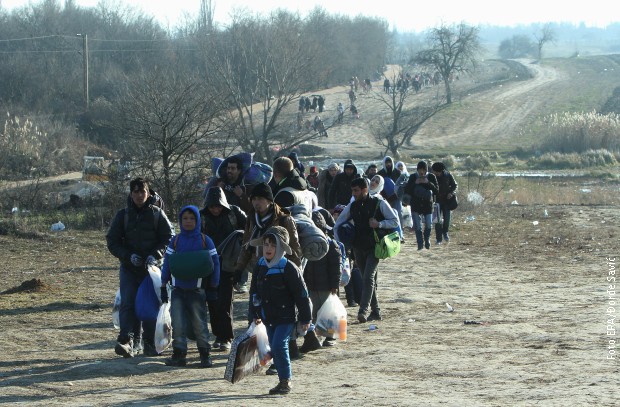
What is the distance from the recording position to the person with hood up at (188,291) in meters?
9.48

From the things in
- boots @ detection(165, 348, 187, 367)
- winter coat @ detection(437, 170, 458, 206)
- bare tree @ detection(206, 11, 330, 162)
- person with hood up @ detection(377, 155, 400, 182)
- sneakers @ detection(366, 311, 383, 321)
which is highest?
bare tree @ detection(206, 11, 330, 162)

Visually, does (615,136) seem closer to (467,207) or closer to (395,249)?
(467,207)

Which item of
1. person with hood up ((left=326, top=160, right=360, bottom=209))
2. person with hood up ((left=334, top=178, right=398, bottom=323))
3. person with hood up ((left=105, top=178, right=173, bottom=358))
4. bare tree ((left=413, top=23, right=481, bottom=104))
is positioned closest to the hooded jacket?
person with hood up ((left=105, top=178, right=173, bottom=358))

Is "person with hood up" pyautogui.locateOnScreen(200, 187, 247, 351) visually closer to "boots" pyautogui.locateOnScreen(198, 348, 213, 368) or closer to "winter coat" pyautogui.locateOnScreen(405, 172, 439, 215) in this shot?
"boots" pyautogui.locateOnScreen(198, 348, 213, 368)

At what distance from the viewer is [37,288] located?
14398 millimetres

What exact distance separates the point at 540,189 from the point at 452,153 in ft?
90.2

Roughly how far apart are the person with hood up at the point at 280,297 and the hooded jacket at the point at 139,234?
68.9 inches

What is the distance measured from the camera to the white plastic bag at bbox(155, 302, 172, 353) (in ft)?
32.1

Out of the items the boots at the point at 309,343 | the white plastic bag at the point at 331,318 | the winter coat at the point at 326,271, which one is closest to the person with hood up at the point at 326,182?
the winter coat at the point at 326,271

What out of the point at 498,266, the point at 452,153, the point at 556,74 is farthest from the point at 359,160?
the point at 556,74

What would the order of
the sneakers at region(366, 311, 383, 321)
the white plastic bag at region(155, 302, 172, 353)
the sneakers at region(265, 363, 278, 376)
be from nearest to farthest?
the sneakers at region(265, 363, 278, 376), the white plastic bag at region(155, 302, 172, 353), the sneakers at region(366, 311, 383, 321)

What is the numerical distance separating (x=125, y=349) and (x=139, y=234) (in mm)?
1085

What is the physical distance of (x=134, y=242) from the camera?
991cm

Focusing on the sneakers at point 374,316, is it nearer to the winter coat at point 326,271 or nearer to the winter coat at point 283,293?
the winter coat at point 326,271
